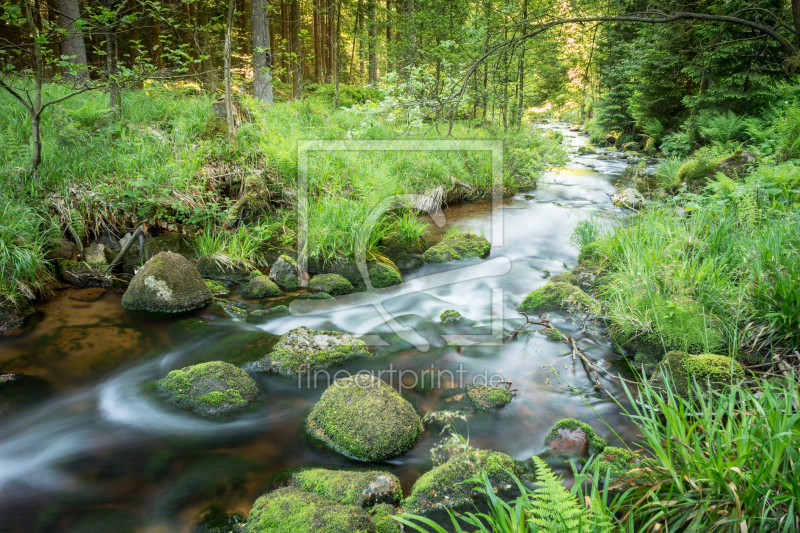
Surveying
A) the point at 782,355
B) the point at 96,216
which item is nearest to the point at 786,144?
the point at 782,355

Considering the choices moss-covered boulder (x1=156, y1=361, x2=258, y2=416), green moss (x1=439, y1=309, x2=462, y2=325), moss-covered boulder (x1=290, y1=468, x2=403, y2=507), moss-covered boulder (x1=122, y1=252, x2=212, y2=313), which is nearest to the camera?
moss-covered boulder (x1=290, y1=468, x2=403, y2=507)

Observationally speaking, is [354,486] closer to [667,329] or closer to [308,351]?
→ [308,351]

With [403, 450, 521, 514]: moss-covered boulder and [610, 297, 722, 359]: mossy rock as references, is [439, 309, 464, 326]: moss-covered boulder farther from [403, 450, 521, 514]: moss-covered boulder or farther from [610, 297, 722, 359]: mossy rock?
[403, 450, 521, 514]: moss-covered boulder

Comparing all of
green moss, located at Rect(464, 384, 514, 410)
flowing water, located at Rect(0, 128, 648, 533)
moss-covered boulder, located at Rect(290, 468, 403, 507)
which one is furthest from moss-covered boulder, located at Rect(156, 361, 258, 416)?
green moss, located at Rect(464, 384, 514, 410)

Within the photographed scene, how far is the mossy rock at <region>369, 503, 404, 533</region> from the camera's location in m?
2.40

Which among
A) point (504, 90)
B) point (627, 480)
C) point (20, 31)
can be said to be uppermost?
point (20, 31)

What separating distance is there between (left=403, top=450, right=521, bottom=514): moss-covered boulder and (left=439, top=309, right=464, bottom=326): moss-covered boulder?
251 centimetres

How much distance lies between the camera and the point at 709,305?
158 inches

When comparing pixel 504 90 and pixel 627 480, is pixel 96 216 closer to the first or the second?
pixel 627 480

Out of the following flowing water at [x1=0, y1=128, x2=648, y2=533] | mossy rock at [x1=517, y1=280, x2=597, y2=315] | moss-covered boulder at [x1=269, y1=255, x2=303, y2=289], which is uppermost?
moss-covered boulder at [x1=269, y1=255, x2=303, y2=289]

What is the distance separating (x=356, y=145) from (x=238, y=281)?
403 cm

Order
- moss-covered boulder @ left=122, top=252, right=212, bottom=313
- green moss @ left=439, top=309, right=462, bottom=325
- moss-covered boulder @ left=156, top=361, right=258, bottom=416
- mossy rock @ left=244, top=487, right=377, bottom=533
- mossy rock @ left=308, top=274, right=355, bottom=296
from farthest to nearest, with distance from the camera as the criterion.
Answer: mossy rock @ left=308, top=274, right=355, bottom=296
green moss @ left=439, top=309, right=462, bottom=325
moss-covered boulder @ left=122, top=252, right=212, bottom=313
moss-covered boulder @ left=156, top=361, right=258, bottom=416
mossy rock @ left=244, top=487, right=377, bottom=533

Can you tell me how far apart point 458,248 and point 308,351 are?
374 centimetres

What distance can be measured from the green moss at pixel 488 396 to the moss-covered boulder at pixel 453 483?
86cm
